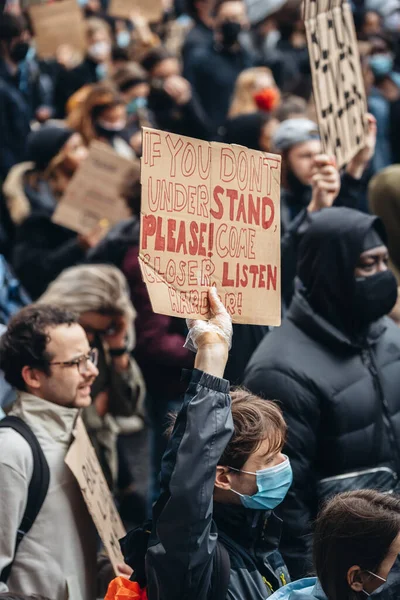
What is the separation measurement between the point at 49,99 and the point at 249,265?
8380 millimetres

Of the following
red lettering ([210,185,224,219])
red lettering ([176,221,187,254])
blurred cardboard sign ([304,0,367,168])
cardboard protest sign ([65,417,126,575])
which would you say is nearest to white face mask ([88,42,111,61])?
blurred cardboard sign ([304,0,367,168])

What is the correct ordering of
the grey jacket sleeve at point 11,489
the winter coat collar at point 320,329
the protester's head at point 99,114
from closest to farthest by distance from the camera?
the grey jacket sleeve at point 11,489
the winter coat collar at point 320,329
the protester's head at point 99,114

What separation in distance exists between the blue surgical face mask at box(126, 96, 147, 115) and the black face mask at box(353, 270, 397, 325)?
6.28m

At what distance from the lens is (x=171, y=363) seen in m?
5.96

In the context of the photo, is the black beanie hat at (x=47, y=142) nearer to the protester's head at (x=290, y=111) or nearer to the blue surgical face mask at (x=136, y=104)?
the protester's head at (x=290, y=111)

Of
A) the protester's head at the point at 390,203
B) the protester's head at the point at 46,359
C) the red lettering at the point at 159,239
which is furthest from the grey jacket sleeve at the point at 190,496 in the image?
the protester's head at the point at 390,203

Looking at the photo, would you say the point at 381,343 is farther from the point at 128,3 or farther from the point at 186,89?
the point at 128,3

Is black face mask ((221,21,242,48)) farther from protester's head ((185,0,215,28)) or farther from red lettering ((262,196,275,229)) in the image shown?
red lettering ((262,196,275,229))

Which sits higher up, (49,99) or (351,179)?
(49,99)

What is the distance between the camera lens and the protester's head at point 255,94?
29.6 ft

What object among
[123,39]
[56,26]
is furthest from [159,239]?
[123,39]

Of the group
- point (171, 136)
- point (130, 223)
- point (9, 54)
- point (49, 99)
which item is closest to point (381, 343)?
point (171, 136)

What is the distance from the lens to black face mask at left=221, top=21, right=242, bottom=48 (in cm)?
1110

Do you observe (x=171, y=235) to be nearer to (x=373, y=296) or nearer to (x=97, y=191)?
(x=373, y=296)
